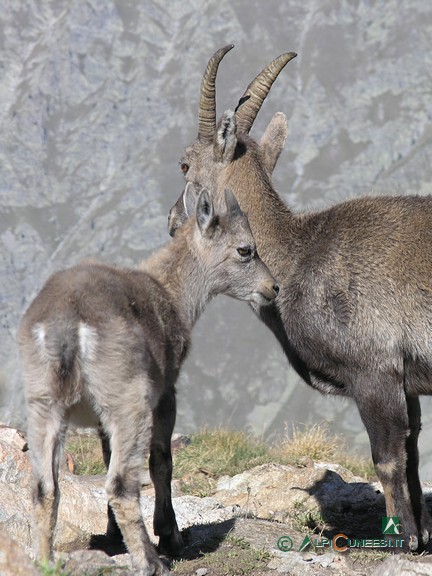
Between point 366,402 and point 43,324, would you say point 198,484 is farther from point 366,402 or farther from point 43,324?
point 43,324

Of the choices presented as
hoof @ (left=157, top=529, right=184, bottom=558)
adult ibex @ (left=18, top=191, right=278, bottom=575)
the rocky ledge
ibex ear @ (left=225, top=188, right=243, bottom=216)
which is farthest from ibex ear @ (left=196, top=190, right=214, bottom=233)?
hoof @ (left=157, top=529, right=184, bottom=558)

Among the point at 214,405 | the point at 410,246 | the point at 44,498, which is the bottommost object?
the point at 214,405

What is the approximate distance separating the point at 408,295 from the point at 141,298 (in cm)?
256

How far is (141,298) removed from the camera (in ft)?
26.7

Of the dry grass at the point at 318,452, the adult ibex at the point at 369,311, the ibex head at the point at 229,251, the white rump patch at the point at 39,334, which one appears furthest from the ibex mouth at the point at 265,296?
the dry grass at the point at 318,452

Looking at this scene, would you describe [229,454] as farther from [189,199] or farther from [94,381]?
[94,381]

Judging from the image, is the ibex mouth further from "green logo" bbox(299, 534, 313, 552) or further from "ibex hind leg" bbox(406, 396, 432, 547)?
"green logo" bbox(299, 534, 313, 552)

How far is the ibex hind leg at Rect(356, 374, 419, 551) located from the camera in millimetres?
8750

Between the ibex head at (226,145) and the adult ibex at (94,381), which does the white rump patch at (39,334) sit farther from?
the ibex head at (226,145)

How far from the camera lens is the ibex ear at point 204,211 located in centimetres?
970

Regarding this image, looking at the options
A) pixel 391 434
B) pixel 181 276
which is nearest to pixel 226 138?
pixel 181 276

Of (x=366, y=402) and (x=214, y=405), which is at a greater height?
(x=366, y=402)

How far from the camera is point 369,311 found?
29.1 ft

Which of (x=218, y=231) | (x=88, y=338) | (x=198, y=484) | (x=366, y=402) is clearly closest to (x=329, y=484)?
(x=198, y=484)
